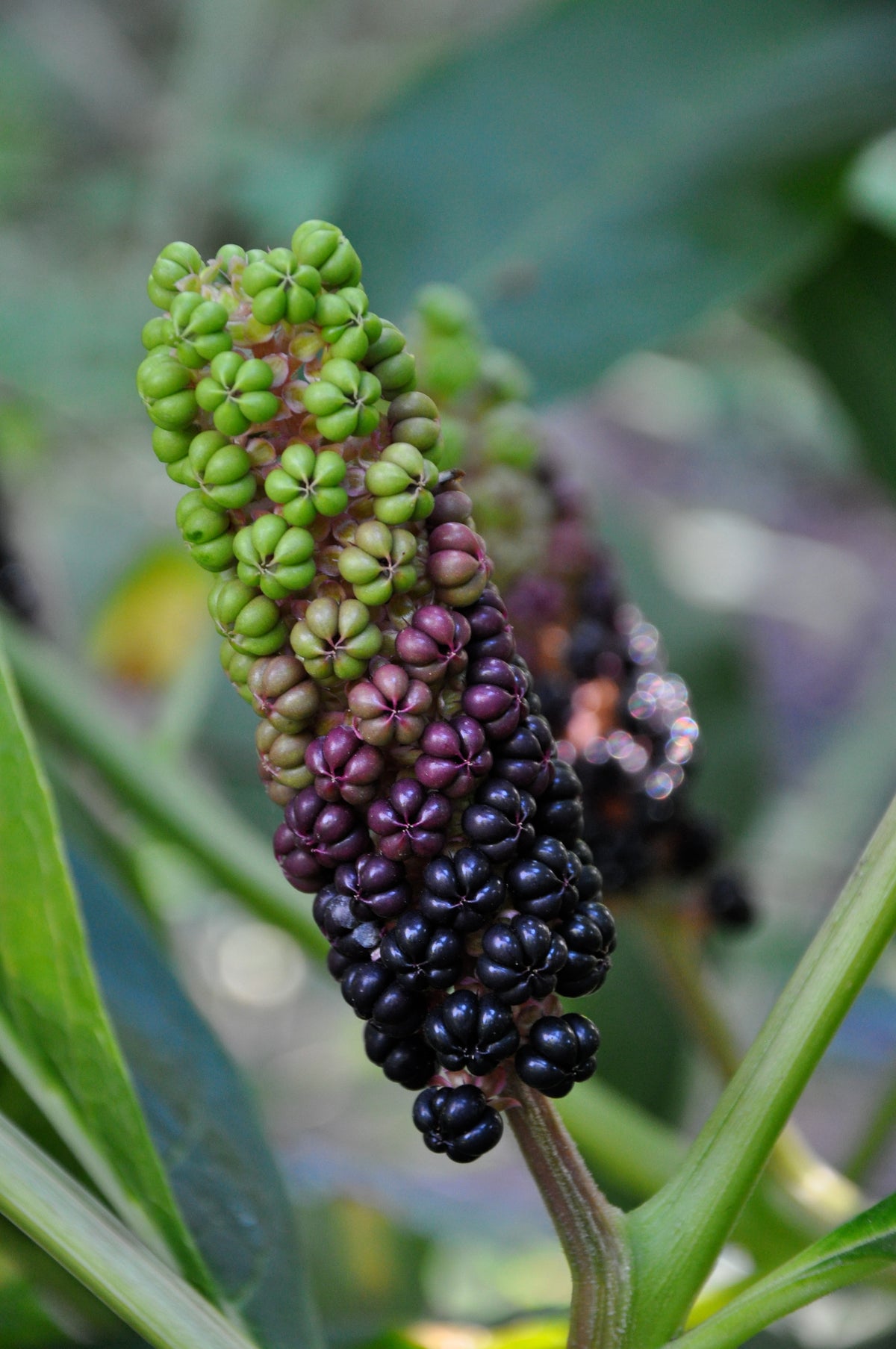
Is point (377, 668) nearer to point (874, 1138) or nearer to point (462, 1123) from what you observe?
point (462, 1123)

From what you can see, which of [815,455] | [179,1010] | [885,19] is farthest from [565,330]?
[815,455]

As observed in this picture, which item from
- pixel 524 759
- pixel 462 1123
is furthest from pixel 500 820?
pixel 462 1123

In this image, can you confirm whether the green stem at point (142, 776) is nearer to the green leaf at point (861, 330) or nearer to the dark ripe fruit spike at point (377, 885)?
the dark ripe fruit spike at point (377, 885)

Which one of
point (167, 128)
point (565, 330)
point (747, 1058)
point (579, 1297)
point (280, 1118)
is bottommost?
point (280, 1118)

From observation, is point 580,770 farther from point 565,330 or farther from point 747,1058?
point 565,330

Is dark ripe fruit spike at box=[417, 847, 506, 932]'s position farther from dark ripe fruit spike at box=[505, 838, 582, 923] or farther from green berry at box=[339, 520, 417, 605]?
green berry at box=[339, 520, 417, 605]
